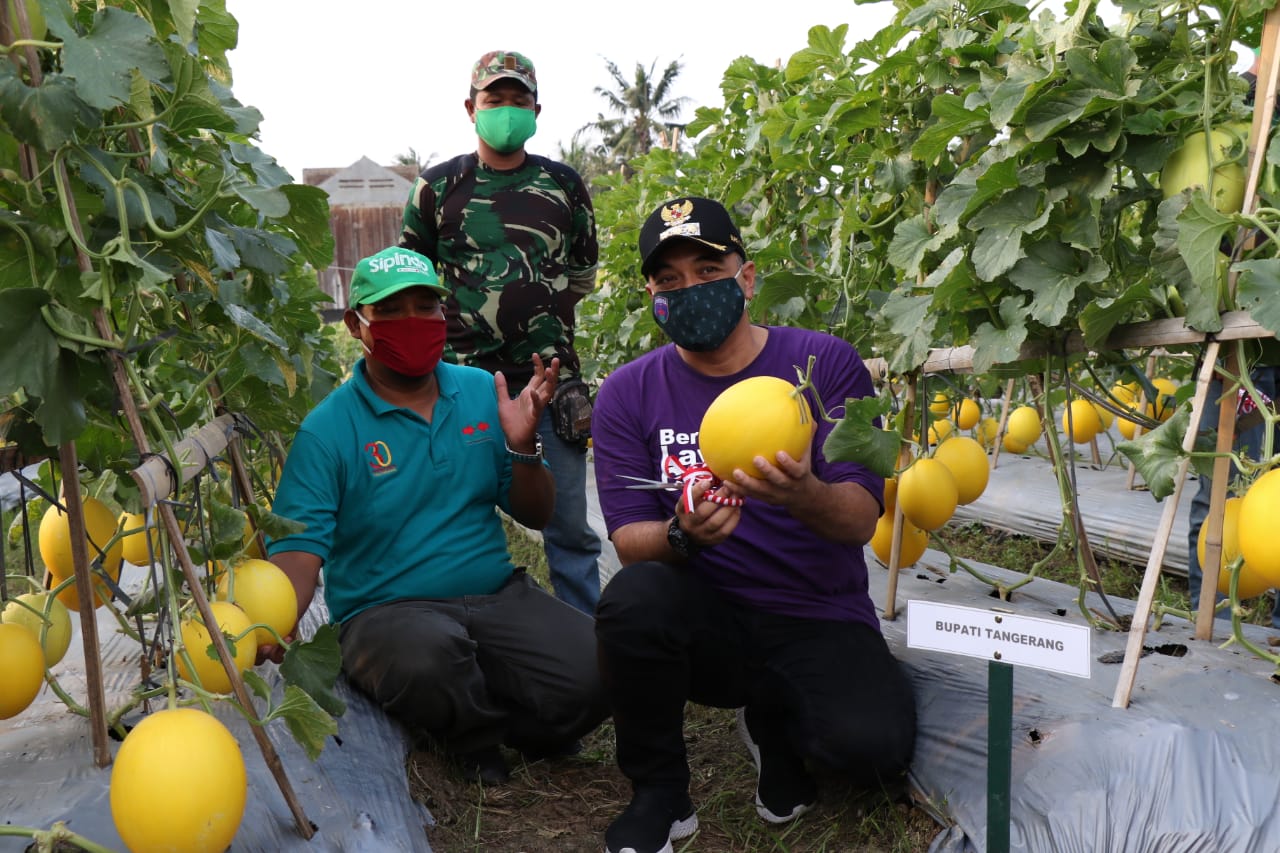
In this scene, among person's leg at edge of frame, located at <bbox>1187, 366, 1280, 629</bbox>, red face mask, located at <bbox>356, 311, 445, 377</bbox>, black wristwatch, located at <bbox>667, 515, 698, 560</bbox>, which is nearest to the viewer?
black wristwatch, located at <bbox>667, 515, 698, 560</bbox>

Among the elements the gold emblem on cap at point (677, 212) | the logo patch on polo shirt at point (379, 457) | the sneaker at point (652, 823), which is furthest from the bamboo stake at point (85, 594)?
the gold emblem on cap at point (677, 212)

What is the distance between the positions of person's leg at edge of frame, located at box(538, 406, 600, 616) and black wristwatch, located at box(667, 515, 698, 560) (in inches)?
49.1

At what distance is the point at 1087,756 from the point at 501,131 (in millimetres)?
2412

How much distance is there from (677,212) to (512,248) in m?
1.18

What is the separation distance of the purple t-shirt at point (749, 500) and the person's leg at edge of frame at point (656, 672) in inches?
4.5

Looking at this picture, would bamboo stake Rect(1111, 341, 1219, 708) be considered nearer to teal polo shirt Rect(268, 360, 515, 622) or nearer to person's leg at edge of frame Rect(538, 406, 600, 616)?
teal polo shirt Rect(268, 360, 515, 622)

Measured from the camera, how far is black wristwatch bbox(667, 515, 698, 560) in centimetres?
216

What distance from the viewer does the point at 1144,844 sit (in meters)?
1.77

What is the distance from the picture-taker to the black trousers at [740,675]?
2.19 metres

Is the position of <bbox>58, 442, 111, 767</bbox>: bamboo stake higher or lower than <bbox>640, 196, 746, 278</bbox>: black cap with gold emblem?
lower

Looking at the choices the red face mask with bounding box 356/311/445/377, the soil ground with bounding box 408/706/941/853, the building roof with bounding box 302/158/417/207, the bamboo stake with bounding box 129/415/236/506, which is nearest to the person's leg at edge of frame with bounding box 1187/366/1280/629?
Answer: the soil ground with bounding box 408/706/941/853

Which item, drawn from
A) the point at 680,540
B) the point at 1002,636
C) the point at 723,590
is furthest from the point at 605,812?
the point at 1002,636

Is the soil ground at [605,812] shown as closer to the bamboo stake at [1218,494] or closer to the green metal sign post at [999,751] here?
the green metal sign post at [999,751]

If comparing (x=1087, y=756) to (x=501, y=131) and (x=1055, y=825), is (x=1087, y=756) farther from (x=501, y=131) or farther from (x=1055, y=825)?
(x=501, y=131)
